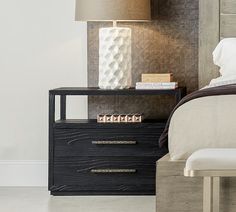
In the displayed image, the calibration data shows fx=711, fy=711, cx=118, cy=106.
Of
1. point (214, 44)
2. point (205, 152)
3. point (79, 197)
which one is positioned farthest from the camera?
point (214, 44)

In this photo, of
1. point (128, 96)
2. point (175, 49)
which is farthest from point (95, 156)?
point (175, 49)

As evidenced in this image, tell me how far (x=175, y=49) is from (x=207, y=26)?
26cm

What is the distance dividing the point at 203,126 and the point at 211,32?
5.31 feet

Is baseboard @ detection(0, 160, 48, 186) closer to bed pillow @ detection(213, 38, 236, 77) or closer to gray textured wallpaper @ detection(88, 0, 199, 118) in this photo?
gray textured wallpaper @ detection(88, 0, 199, 118)

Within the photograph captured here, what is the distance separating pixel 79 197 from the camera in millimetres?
4348

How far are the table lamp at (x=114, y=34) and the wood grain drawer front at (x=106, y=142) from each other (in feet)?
1.04

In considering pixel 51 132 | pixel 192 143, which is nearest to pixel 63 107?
pixel 51 132

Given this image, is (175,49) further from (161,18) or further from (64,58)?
(64,58)

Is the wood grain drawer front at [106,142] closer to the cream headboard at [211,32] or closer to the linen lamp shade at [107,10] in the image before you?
the cream headboard at [211,32]

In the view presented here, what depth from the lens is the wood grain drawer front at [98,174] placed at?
439cm

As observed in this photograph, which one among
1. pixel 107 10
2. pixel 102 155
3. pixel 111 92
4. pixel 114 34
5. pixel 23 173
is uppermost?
pixel 107 10

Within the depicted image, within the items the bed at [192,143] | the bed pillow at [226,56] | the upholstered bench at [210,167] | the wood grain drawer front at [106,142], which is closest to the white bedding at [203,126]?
the bed at [192,143]

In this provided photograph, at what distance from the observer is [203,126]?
3156 millimetres

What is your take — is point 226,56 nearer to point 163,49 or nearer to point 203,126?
point 163,49
